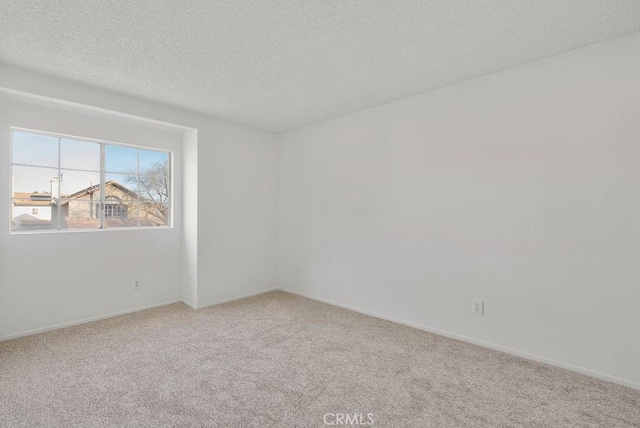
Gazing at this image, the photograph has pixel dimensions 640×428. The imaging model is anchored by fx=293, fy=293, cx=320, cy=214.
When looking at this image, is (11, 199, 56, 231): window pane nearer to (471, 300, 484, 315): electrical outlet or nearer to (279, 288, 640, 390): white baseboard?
(279, 288, 640, 390): white baseboard

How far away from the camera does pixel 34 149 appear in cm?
292

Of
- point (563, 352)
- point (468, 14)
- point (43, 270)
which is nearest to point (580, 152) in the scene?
point (468, 14)

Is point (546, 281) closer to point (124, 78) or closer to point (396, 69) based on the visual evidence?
point (396, 69)

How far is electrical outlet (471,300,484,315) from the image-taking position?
2633 mm

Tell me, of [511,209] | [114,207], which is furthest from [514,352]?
[114,207]

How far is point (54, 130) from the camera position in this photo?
116 inches

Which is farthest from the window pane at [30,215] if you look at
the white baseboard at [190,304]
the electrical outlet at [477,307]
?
the electrical outlet at [477,307]

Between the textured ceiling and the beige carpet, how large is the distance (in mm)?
2399

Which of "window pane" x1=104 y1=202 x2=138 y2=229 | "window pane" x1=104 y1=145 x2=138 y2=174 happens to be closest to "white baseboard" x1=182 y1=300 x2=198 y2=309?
"window pane" x1=104 y1=202 x2=138 y2=229

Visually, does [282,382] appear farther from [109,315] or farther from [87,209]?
[87,209]

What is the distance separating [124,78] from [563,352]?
4319mm

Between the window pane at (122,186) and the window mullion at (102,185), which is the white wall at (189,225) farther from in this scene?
the window pane at (122,186)

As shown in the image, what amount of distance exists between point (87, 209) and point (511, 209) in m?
4.28

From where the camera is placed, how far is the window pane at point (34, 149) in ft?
9.27
